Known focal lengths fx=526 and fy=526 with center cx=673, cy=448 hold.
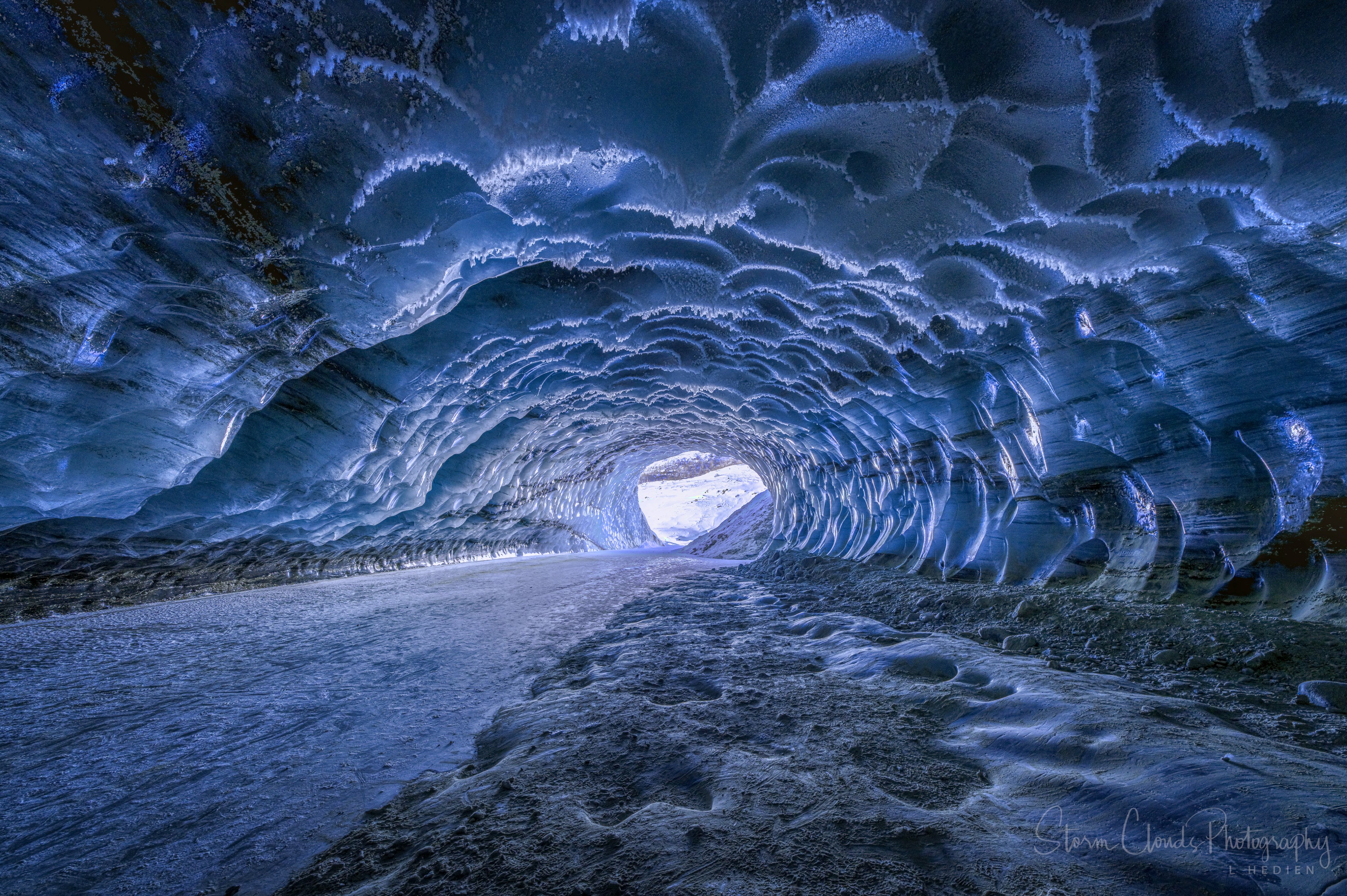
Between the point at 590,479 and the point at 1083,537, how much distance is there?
51.1 feet

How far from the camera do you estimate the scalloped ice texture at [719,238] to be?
8.53ft

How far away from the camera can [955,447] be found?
239 inches

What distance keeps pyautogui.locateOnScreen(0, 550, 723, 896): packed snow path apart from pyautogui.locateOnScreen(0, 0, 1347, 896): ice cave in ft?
0.07

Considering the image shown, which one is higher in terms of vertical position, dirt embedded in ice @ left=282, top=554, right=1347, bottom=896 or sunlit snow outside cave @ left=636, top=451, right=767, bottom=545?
sunlit snow outside cave @ left=636, top=451, right=767, bottom=545

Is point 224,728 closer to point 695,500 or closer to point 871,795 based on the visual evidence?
point 871,795

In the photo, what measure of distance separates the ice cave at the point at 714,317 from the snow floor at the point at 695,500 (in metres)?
28.1

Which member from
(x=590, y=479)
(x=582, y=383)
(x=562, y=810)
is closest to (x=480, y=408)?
(x=582, y=383)

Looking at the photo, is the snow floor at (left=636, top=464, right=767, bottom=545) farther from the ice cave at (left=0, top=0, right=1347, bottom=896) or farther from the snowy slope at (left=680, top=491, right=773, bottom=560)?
the ice cave at (left=0, top=0, right=1347, bottom=896)

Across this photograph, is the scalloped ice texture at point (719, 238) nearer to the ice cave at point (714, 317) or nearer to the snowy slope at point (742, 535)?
the ice cave at point (714, 317)

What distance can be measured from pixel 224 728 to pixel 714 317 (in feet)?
17.7

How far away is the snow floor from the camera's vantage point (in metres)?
35.2

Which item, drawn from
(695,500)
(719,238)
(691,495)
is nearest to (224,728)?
(719,238)

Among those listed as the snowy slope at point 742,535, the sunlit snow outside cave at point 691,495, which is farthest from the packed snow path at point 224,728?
the sunlit snow outside cave at point 691,495

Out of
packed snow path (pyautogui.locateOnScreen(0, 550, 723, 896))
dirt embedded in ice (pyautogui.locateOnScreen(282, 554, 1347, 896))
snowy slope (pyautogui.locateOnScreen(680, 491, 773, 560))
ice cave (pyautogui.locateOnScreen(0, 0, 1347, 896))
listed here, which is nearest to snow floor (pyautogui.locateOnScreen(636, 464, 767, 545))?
snowy slope (pyautogui.locateOnScreen(680, 491, 773, 560))
